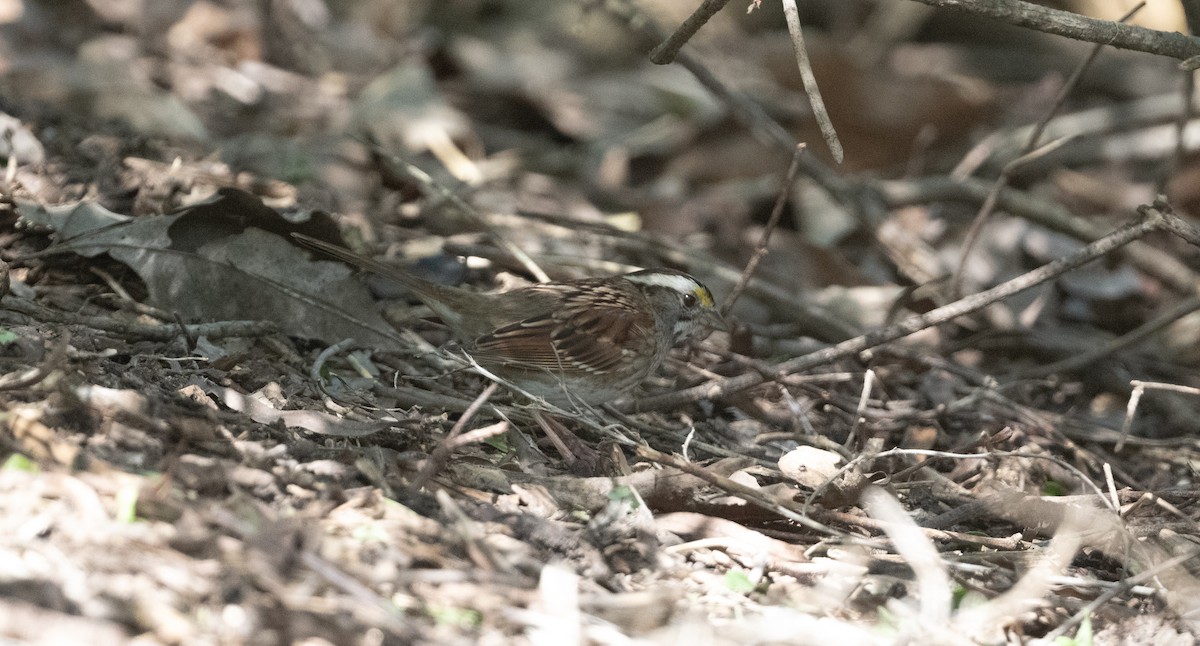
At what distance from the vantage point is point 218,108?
7.54m

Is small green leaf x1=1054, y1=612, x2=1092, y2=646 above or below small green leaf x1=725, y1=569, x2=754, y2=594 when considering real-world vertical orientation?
above

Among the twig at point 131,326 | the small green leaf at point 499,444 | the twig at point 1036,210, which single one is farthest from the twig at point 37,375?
the twig at point 1036,210

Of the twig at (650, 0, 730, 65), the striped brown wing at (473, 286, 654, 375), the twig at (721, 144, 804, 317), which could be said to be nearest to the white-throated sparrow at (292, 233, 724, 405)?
the striped brown wing at (473, 286, 654, 375)

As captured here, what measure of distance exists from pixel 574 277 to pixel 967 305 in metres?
2.07

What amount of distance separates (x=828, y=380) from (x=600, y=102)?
3.98 m

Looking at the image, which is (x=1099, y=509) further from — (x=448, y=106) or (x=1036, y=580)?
(x=448, y=106)

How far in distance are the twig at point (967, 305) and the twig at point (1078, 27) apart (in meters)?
0.58

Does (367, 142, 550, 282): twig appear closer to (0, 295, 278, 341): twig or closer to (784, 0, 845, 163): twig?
(0, 295, 278, 341): twig

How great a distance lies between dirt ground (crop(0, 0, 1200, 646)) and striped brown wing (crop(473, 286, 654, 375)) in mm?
169

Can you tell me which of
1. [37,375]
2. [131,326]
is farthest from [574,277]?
[37,375]

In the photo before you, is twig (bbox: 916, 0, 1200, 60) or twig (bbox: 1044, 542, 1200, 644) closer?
twig (bbox: 1044, 542, 1200, 644)

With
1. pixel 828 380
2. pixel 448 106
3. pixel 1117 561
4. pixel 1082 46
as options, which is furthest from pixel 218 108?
pixel 1082 46

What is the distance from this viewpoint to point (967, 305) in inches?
180

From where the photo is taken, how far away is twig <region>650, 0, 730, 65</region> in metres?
3.88
